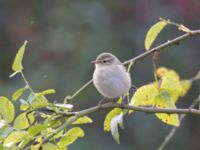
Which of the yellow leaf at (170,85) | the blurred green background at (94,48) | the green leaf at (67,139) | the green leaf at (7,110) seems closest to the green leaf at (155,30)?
the yellow leaf at (170,85)

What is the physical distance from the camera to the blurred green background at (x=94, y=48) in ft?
22.7

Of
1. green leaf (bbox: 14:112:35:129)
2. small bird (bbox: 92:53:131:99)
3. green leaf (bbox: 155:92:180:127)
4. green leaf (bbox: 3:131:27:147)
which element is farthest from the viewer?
small bird (bbox: 92:53:131:99)

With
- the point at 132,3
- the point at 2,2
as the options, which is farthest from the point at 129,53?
the point at 2,2

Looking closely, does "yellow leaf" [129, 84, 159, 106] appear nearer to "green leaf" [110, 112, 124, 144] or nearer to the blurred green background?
"green leaf" [110, 112, 124, 144]

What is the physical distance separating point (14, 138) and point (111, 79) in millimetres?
1311

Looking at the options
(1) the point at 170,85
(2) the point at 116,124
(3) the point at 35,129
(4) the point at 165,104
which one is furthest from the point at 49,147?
(1) the point at 170,85

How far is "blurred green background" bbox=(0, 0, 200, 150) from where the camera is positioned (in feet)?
22.7

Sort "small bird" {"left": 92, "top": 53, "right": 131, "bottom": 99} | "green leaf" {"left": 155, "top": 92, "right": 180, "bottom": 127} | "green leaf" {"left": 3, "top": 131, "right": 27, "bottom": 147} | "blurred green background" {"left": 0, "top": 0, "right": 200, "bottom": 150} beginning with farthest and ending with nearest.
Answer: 1. "blurred green background" {"left": 0, "top": 0, "right": 200, "bottom": 150}
2. "small bird" {"left": 92, "top": 53, "right": 131, "bottom": 99}
3. "green leaf" {"left": 155, "top": 92, "right": 180, "bottom": 127}
4. "green leaf" {"left": 3, "top": 131, "right": 27, "bottom": 147}

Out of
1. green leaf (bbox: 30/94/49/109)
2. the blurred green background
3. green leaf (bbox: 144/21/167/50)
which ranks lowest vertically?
green leaf (bbox: 30/94/49/109)

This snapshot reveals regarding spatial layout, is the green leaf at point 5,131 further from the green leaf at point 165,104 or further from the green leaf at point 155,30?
the green leaf at point 155,30

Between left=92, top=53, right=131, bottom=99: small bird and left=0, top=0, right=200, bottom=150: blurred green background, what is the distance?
10.4 feet

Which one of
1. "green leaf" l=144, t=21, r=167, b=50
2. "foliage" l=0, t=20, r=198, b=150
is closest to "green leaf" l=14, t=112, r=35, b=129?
"foliage" l=0, t=20, r=198, b=150

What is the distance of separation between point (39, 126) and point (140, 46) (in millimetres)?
5313

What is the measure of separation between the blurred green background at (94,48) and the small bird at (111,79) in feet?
10.4
